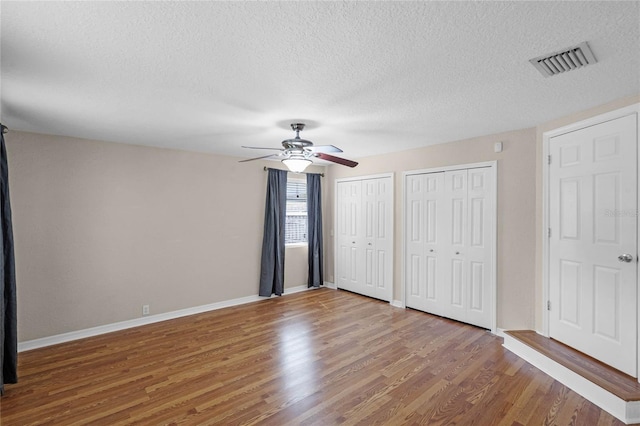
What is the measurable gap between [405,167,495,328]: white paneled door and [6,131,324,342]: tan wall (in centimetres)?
261

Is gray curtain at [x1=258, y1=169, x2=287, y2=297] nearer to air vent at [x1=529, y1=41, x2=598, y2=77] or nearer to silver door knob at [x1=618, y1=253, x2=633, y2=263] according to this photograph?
air vent at [x1=529, y1=41, x2=598, y2=77]

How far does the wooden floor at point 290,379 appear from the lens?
2.16 meters

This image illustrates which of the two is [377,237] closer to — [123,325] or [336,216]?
[336,216]

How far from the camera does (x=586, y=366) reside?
8.31 ft

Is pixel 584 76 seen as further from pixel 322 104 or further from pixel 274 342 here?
pixel 274 342

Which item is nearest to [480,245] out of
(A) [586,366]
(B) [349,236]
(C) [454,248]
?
(C) [454,248]

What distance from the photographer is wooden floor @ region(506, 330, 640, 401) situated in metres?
2.21

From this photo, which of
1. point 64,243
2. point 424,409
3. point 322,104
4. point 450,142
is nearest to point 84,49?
point 322,104

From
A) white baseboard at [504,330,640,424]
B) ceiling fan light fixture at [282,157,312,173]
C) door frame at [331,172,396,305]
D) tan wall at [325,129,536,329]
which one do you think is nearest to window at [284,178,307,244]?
door frame at [331,172,396,305]

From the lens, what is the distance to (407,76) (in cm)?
202

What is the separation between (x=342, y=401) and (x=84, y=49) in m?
2.95

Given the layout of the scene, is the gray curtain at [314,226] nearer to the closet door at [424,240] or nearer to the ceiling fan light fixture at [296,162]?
the closet door at [424,240]

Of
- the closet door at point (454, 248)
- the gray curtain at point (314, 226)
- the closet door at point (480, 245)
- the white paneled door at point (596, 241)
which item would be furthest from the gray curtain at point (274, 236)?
the white paneled door at point (596, 241)

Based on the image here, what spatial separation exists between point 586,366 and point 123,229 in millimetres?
5233
